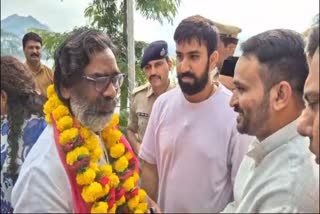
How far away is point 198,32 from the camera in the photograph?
99.4 inches

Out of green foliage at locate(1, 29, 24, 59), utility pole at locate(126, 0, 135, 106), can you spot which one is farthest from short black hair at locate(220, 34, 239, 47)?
utility pole at locate(126, 0, 135, 106)

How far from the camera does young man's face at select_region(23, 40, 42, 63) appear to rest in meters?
4.63

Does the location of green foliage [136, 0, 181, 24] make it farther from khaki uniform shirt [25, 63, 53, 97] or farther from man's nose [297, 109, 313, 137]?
man's nose [297, 109, 313, 137]

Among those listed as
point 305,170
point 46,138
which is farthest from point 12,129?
point 305,170

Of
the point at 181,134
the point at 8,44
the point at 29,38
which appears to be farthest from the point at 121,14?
the point at 181,134

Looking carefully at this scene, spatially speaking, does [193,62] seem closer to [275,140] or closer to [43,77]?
[275,140]

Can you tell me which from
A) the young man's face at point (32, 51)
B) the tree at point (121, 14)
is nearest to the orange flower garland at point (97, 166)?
the young man's face at point (32, 51)

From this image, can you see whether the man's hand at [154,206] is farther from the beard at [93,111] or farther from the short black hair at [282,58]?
the short black hair at [282,58]

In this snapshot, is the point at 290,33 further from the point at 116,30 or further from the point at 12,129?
the point at 116,30

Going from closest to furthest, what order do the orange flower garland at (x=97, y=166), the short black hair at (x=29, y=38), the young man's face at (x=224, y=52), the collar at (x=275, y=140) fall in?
the collar at (x=275, y=140)
the orange flower garland at (x=97, y=166)
the young man's face at (x=224, y=52)
the short black hair at (x=29, y=38)

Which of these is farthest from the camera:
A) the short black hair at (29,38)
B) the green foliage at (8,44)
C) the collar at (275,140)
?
the short black hair at (29,38)

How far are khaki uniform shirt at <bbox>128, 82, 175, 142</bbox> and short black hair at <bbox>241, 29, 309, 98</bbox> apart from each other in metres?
2.00

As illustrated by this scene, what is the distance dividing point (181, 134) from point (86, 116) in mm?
528

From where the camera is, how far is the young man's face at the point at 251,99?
179cm
